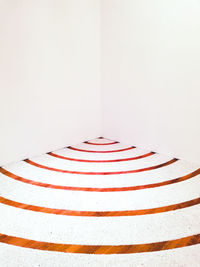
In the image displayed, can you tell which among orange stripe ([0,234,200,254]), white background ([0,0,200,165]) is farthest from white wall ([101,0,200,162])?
orange stripe ([0,234,200,254])

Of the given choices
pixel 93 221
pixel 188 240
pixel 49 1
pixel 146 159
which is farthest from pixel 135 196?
pixel 49 1

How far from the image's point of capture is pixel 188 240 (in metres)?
2.01

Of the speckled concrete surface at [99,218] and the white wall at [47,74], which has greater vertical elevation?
the white wall at [47,74]

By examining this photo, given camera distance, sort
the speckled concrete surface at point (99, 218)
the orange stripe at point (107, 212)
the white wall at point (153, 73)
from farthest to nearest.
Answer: the white wall at point (153, 73)
the orange stripe at point (107, 212)
the speckled concrete surface at point (99, 218)

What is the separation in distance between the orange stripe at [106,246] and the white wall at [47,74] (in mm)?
1512

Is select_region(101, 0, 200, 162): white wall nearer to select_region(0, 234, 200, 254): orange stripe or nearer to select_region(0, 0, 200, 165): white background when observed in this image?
select_region(0, 0, 200, 165): white background

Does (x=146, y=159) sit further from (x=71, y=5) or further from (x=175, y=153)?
(x=71, y=5)

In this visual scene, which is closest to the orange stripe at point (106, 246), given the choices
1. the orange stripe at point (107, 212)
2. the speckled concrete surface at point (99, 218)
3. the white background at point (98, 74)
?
the speckled concrete surface at point (99, 218)

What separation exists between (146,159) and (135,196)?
0.94 metres

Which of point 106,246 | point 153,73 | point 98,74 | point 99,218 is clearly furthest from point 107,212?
point 98,74

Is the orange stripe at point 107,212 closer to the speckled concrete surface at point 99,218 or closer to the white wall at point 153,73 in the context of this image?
the speckled concrete surface at point 99,218

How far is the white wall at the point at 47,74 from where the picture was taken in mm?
3223

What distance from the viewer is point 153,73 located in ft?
11.7

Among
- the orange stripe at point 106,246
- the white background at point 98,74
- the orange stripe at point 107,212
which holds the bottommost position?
the orange stripe at point 106,246
